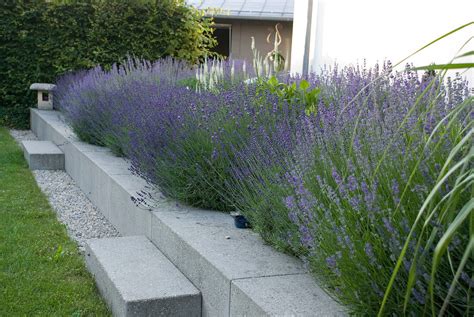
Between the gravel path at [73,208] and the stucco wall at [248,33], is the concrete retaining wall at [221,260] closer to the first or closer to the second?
the gravel path at [73,208]

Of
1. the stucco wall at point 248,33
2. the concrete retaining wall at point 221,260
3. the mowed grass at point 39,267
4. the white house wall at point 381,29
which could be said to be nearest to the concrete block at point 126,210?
the concrete retaining wall at point 221,260

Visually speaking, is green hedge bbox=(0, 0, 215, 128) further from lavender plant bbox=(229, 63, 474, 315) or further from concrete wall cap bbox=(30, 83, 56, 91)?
lavender plant bbox=(229, 63, 474, 315)

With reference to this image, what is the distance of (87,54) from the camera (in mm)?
11688

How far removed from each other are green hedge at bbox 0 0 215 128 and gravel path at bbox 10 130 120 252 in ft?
15.0

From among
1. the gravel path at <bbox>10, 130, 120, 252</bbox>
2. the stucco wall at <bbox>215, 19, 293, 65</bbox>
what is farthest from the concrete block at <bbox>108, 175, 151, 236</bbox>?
the stucco wall at <bbox>215, 19, 293, 65</bbox>

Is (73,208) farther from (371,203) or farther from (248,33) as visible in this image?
(248,33)

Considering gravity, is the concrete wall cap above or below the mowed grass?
above

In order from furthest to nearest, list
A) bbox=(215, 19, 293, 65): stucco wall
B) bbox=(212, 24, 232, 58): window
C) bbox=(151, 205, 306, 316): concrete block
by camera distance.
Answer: bbox=(212, 24, 232, 58): window
bbox=(215, 19, 293, 65): stucco wall
bbox=(151, 205, 306, 316): concrete block

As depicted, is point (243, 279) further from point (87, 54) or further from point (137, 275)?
point (87, 54)

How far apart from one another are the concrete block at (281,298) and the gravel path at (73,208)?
90.6 inches

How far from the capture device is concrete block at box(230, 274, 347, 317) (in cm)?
238

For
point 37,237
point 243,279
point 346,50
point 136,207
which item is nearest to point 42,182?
point 37,237

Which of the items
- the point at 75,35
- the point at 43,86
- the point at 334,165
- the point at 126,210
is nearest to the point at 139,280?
the point at 334,165

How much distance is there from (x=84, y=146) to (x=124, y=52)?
16.8 ft
